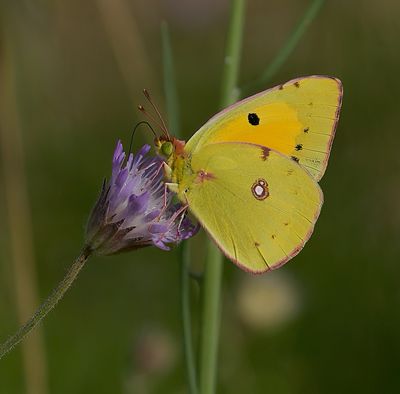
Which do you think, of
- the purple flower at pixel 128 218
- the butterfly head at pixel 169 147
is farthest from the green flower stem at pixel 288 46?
the purple flower at pixel 128 218

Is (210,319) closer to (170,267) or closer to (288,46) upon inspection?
(288,46)

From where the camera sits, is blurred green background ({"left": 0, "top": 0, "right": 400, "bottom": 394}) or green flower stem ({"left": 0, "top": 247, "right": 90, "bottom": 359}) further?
blurred green background ({"left": 0, "top": 0, "right": 400, "bottom": 394})

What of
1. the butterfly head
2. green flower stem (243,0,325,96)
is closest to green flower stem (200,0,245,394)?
the butterfly head

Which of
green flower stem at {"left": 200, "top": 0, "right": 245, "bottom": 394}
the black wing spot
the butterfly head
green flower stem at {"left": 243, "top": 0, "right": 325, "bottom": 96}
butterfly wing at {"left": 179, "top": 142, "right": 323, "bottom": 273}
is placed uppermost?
green flower stem at {"left": 243, "top": 0, "right": 325, "bottom": 96}

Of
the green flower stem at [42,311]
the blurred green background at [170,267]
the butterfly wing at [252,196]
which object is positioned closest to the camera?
the green flower stem at [42,311]

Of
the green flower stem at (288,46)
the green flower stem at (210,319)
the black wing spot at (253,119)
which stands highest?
the green flower stem at (288,46)

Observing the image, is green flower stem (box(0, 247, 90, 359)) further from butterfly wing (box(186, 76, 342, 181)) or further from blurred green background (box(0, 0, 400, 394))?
blurred green background (box(0, 0, 400, 394))

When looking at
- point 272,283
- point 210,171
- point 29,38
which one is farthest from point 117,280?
point 210,171

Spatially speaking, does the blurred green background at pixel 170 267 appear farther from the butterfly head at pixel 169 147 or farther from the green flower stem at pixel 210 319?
the green flower stem at pixel 210 319
